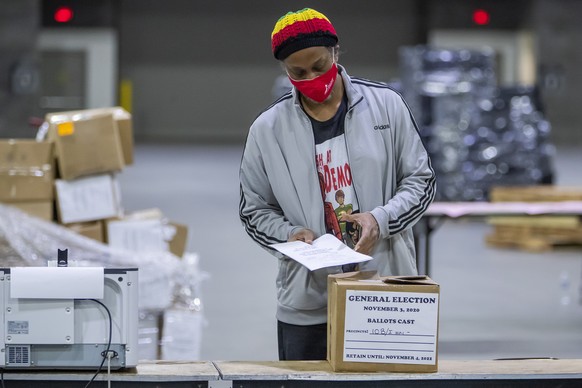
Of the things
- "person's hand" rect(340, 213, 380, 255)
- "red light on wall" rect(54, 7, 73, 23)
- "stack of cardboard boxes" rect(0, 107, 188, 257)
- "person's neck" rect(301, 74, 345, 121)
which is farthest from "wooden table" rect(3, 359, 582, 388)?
"red light on wall" rect(54, 7, 73, 23)

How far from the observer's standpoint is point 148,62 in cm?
2850

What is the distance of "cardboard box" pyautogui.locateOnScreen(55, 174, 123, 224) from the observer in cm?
620

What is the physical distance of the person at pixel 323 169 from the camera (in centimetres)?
296

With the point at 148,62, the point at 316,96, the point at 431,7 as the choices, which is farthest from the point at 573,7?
the point at 316,96

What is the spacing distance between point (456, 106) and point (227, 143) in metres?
15.0

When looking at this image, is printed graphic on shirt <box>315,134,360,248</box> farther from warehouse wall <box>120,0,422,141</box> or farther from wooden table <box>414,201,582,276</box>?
warehouse wall <box>120,0,422,141</box>

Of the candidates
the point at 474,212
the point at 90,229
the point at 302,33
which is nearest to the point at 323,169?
the point at 302,33

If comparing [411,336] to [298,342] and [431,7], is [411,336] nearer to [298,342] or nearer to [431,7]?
[298,342]

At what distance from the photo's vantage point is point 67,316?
106 inches

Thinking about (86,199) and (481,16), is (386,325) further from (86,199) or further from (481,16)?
(481,16)

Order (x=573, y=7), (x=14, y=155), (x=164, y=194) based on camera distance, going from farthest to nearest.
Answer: (x=573, y=7), (x=164, y=194), (x=14, y=155)

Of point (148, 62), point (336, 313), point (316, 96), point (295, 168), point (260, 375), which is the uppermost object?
point (148, 62)

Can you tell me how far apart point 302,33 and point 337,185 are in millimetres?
465

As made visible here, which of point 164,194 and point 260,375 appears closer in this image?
point 260,375
